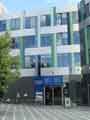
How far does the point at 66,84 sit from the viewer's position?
50844mm

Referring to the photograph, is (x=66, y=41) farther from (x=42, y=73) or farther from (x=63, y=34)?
(x=42, y=73)

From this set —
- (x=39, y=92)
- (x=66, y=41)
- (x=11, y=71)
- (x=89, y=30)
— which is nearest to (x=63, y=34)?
(x=66, y=41)

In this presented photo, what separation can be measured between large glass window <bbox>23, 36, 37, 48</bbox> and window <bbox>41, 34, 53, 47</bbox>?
1.19 meters

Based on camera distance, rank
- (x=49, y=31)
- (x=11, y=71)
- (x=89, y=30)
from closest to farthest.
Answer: (x=11, y=71), (x=89, y=30), (x=49, y=31)

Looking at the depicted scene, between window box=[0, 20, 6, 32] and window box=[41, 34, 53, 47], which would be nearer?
window box=[41, 34, 53, 47]

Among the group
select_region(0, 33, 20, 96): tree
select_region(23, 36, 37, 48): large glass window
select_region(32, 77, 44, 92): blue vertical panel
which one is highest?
select_region(23, 36, 37, 48): large glass window

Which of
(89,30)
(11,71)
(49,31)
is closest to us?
(11,71)

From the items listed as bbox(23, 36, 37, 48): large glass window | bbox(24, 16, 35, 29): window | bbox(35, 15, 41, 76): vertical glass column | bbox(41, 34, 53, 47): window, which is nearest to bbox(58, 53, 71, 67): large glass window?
bbox(41, 34, 53, 47): window

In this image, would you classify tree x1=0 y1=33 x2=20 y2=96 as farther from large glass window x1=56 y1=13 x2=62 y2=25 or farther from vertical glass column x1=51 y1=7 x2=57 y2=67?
large glass window x1=56 y1=13 x2=62 y2=25

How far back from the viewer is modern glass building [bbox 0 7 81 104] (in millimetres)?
50844

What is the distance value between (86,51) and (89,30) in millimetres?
2769

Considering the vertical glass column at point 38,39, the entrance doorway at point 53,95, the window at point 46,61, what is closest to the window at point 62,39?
the window at point 46,61

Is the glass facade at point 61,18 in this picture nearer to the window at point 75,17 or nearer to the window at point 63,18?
the window at point 63,18

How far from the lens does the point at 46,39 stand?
53062 millimetres
